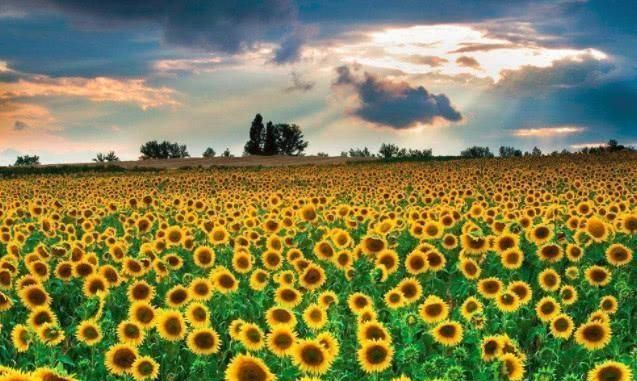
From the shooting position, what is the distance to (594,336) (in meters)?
6.50

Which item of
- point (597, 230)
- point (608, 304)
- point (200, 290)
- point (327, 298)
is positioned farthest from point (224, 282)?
point (597, 230)

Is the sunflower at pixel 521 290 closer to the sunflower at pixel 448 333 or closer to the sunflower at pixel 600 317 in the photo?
the sunflower at pixel 600 317

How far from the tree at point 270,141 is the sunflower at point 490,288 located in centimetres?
10686

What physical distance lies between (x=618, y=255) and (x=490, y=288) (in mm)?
2207

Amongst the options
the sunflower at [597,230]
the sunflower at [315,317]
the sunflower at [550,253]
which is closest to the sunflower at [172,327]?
the sunflower at [315,317]

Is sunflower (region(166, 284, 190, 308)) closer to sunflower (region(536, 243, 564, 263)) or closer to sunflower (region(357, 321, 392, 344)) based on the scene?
sunflower (region(357, 321, 392, 344))

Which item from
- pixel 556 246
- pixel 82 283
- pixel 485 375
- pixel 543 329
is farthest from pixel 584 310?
pixel 82 283

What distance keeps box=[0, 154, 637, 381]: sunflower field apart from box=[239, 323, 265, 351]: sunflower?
0.01 m

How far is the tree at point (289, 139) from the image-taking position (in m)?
129

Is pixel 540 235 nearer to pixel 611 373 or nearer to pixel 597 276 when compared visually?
pixel 597 276

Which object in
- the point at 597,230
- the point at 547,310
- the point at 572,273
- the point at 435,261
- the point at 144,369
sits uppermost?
the point at 597,230

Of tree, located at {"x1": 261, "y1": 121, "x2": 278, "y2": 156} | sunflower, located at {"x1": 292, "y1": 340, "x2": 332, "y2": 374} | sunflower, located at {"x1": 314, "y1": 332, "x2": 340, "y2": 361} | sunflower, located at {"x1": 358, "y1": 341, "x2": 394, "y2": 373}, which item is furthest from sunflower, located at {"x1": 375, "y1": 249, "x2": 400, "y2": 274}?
tree, located at {"x1": 261, "y1": 121, "x2": 278, "y2": 156}

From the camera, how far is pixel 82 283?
8992mm

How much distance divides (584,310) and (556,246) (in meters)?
1.07
